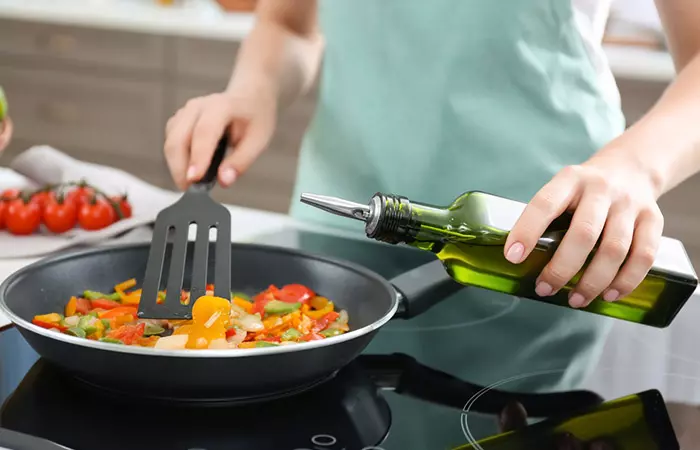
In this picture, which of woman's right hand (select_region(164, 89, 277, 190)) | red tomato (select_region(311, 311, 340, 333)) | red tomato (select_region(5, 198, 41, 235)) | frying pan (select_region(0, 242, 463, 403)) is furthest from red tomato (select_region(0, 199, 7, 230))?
red tomato (select_region(311, 311, 340, 333))

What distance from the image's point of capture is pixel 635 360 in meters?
0.95

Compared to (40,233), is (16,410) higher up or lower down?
higher up

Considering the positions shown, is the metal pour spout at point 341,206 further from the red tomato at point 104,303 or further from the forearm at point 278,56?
the forearm at point 278,56

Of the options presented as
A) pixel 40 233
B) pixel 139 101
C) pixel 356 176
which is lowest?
pixel 139 101

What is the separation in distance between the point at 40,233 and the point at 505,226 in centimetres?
86

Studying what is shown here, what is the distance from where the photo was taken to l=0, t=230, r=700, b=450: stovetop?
72cm

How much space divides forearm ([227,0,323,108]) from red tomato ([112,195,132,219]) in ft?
0.93

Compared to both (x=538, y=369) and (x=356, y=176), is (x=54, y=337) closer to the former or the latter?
(x=538, y=369)

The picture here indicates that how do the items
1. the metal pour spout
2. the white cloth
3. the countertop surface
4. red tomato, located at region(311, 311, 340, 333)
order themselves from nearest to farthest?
the metal pour spout → red tomato, located at region(311, 311, 340, 333) → the white cloth → the countertop surface

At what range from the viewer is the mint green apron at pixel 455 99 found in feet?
4.46

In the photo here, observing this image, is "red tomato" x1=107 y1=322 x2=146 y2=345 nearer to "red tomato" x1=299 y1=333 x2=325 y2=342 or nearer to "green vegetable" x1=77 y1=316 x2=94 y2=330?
"green vegetable" x1=77 y1=316 x2=94 y2=330

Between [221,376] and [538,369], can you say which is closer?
[221,376]

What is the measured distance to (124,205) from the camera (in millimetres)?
1521

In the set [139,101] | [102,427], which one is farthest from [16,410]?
[139,101]
